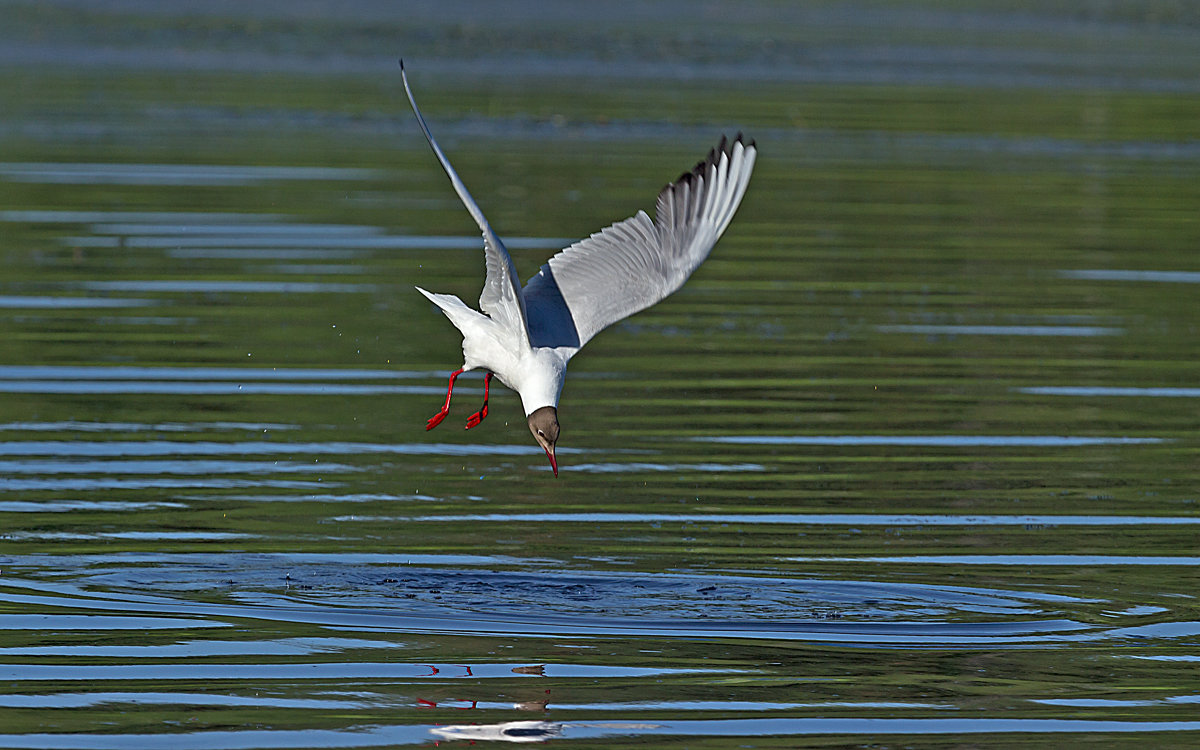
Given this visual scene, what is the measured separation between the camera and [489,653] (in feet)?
29.0

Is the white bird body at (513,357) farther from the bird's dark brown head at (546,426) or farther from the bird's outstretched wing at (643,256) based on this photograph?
the bird's outstretched wing at (643,256)

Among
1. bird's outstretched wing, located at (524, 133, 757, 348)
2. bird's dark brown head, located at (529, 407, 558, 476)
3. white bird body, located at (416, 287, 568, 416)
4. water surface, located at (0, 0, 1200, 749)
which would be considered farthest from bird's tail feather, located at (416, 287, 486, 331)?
water surface, located at (0, 0, 1200, 749)

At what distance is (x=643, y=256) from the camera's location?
A: 35.1 ft

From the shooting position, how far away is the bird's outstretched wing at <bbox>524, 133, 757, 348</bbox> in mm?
10453

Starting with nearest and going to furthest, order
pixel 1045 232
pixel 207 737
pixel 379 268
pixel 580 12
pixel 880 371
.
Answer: pixel 207 737 → pixel 880 371 → pixel 379 268 → pixel 1045 232 → pixel 580 12

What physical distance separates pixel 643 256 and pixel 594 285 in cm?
31

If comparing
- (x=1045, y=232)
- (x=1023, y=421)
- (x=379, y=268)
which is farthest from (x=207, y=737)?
(x=1045, y=232)

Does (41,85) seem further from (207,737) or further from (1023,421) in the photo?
(207,737)

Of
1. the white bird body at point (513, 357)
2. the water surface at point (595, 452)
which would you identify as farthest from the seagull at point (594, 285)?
the water surface at point (595, 452)

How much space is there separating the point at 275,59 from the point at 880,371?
24862mm

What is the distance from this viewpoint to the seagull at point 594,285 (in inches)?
399

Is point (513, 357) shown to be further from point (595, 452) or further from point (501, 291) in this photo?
point (595, 452)

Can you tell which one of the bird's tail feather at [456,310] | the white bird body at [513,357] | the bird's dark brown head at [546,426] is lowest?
the bird's dark brown head at [546,426]

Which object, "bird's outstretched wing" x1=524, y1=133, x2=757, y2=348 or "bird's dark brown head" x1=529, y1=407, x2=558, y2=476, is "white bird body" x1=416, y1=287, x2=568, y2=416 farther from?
"bird's outstretched wing" x1=524, y1=133, x2=757, y2=348
